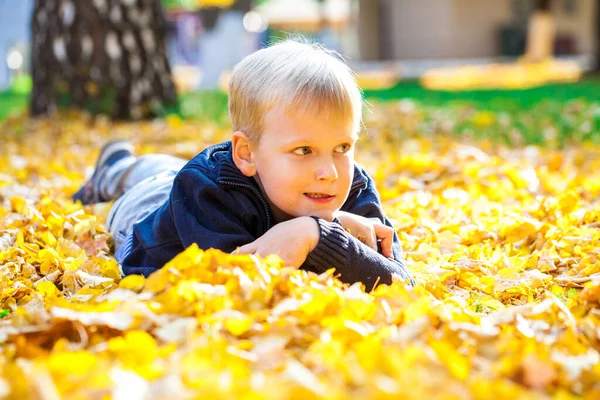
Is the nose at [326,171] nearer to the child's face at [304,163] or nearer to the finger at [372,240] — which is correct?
the child's face at [304,163]

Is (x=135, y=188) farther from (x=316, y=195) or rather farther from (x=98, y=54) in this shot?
(x=98, y=54)

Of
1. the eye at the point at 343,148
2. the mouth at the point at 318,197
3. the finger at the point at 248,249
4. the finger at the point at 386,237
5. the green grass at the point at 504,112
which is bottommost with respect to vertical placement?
the green grass at the point at 504,112

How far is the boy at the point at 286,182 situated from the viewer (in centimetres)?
261

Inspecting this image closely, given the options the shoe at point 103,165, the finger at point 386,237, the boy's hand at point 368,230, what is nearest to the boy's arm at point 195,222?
the boy's hand at point 368,230

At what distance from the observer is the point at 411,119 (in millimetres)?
8641

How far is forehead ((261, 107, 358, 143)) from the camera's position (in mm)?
2611

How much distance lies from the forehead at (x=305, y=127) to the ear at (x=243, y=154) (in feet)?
0.42

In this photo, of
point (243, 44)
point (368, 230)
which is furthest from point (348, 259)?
point (243, 44)

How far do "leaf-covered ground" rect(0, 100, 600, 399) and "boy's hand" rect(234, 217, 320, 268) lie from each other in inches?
7.0

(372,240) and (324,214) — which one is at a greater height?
(324,214)

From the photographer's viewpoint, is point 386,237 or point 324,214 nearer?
point 324,214

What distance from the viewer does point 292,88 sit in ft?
8.54

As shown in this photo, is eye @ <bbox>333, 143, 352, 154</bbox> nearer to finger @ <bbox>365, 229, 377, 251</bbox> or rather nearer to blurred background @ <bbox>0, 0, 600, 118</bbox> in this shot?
finger @ <bbox>365, 229, 377, 251</bbox>

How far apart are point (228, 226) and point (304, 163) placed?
1.07ft
